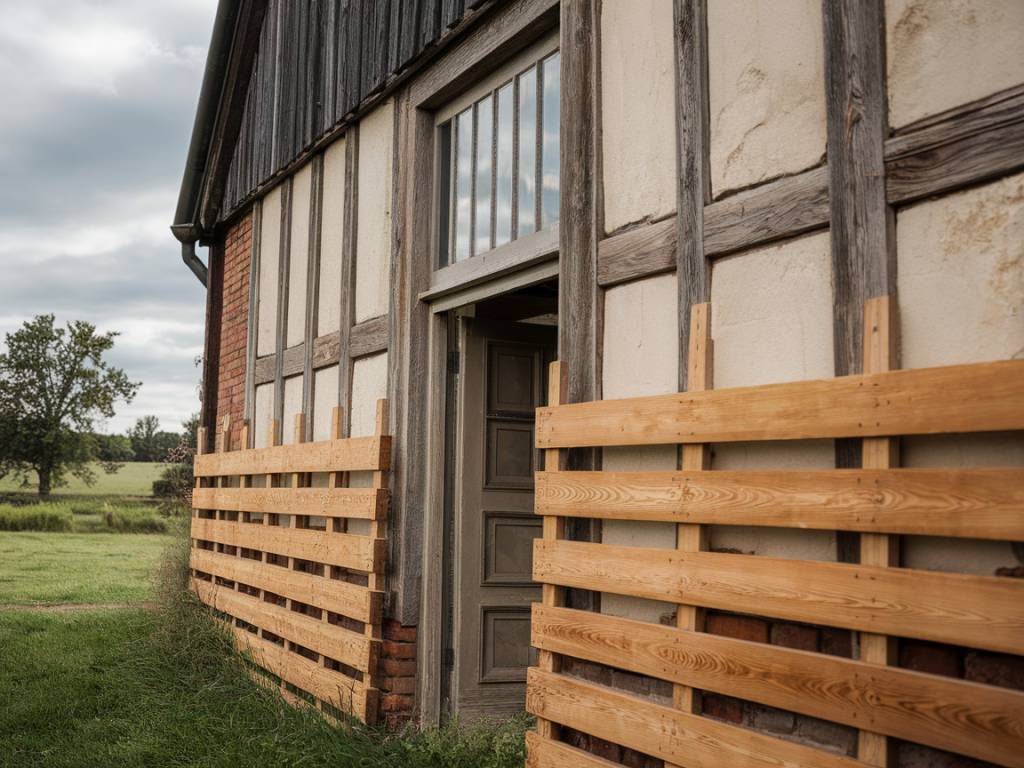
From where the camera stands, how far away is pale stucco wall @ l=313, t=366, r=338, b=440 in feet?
23.5

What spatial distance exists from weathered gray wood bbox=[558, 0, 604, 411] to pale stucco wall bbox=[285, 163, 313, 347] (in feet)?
12.1

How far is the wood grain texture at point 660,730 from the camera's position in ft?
9.99

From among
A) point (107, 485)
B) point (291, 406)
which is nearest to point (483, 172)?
point (291, 406)

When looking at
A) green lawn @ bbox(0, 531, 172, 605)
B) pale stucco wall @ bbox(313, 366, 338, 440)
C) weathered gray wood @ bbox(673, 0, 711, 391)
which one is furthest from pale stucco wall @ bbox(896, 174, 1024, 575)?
green lawn @ bbox(0, 531, 172, 605)

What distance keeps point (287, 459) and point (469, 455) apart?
195cm

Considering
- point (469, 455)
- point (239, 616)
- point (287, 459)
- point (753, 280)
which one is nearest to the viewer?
point (753, 280)

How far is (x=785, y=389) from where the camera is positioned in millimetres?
3141

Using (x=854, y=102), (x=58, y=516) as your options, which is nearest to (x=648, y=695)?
(x=854, y=102)

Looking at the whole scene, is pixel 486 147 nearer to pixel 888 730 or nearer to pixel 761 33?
pixel 761 33

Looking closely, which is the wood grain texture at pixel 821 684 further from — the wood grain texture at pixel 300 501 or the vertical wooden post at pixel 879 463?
the wood grain texture at pixel 300 501

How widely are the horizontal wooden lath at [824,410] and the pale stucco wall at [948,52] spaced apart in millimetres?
811

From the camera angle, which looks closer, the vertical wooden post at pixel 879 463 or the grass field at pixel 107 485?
the vertical wooden post at pixel 879 463

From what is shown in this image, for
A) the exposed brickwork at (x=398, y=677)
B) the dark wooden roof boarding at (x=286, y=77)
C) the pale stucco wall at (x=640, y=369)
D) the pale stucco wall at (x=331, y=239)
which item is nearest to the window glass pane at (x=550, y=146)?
the dark wooden roof boarding at (x=286, y=77)

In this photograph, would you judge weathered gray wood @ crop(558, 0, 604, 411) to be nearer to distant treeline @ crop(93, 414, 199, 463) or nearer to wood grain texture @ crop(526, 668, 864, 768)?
wood grain texture @ crop(526, 668, 864, 768)
